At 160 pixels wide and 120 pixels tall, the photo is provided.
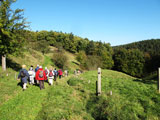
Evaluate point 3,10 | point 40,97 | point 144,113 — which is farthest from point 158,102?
point 3,10

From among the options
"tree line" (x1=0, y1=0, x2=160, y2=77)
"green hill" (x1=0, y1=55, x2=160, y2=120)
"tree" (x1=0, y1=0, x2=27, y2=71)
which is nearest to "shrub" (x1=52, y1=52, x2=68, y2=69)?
"tree line" (x1=0, y1=0, x2=160, y2=77)

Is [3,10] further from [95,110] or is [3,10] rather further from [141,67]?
[141,67]

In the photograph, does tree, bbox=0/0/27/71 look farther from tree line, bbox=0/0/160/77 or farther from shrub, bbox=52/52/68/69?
shrub, bbox=52/52/68/69

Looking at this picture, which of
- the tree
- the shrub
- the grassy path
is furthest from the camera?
the shrub

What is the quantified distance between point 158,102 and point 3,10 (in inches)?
848

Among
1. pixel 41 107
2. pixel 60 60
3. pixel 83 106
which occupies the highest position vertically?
pixel 60 60

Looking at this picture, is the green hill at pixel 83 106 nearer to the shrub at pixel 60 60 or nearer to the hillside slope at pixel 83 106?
the hillside slope at pixel 83 106

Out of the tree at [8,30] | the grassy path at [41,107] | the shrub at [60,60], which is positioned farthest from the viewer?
the shrub at [60,60]

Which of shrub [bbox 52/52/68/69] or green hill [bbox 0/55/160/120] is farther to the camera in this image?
shrub [bbox 52/52/68/69]

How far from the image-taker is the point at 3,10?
19.1m

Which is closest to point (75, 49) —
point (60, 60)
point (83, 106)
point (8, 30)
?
point (60, 60)

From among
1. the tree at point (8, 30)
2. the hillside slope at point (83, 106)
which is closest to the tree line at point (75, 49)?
the tree at point (8, 30)

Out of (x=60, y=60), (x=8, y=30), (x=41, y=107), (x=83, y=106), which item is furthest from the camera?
(x=60, y=60)

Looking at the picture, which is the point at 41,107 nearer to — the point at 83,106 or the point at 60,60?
the point at 83,106
